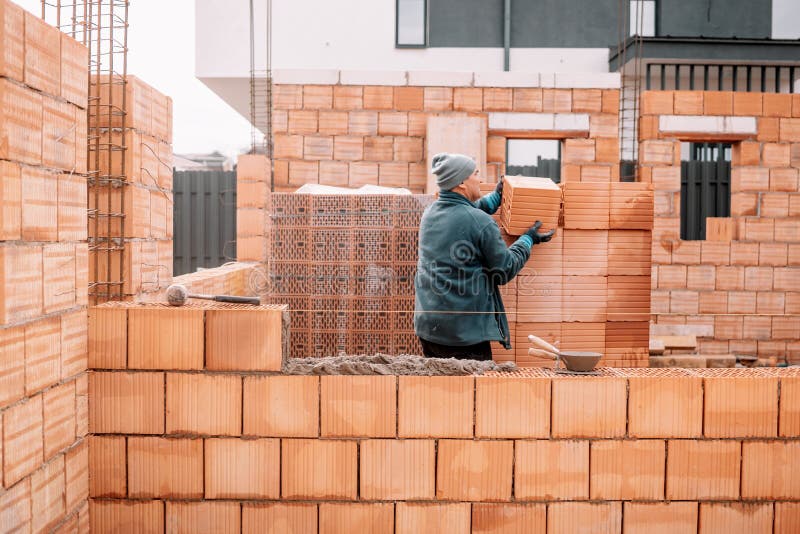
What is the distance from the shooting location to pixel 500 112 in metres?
9.20

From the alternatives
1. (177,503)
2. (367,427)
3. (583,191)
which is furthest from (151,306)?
(583,191)

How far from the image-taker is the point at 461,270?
13.9 feet

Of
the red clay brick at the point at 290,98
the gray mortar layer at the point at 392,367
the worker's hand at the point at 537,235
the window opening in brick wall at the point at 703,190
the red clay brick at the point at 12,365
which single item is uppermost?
the red clay brick at the point at 290,98

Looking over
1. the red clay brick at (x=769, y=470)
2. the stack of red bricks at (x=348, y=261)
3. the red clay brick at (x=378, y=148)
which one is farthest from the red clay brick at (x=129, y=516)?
the red clay brick at (x=378, y=148)

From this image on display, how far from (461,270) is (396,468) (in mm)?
1395

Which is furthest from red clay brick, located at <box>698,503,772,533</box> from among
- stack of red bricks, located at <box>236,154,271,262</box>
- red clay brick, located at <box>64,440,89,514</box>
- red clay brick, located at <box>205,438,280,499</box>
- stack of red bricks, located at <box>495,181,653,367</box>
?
stack of red bricks, located at <box>236,154,271,262</box>

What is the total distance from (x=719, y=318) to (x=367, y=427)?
25.0ft

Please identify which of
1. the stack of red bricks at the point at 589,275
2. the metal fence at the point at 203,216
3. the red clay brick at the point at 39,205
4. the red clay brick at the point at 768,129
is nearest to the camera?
the red clay brick at the point at 39,205

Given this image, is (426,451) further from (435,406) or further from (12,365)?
(12,365)

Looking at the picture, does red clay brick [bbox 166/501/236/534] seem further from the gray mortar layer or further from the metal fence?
the metal fence

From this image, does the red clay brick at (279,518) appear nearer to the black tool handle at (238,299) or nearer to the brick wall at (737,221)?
the black tool handle at (238,299)

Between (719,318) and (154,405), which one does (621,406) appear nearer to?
(154,405)

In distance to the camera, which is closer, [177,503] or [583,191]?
[177,503]

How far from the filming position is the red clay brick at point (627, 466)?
3.16 metres
